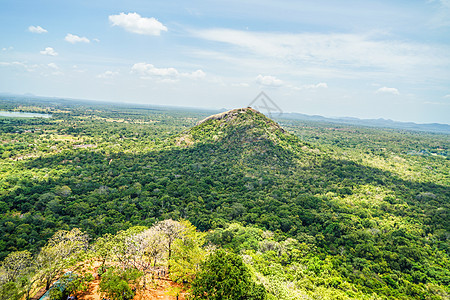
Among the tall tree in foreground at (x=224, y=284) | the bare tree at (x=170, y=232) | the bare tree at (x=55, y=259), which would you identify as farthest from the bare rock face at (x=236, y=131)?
the bare tree at (x=55, y=259)

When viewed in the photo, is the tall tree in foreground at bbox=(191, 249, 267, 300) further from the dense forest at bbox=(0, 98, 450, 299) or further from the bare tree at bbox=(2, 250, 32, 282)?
the bare tree at bbox=(2, 250, 32, 282)

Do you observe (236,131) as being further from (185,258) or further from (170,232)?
(185,258)

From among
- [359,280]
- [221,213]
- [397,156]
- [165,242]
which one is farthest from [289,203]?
[397,156]

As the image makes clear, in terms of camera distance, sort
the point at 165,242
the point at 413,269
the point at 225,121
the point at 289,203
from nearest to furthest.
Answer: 1. the point at 165,242
2. the point at 413,269
3. the point at 289,203
4. the point at 225,121

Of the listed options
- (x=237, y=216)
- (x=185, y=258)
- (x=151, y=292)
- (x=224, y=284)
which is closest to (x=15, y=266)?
(x=151, y=292)

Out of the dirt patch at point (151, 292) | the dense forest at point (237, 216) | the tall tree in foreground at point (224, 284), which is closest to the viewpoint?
the tall tree in foreground at point (224, 284)

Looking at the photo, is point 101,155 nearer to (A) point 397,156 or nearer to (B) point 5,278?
(B) point 5,278

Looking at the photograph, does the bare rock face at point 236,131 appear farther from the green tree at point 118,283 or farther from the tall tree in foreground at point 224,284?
the green tree at point 118,283
